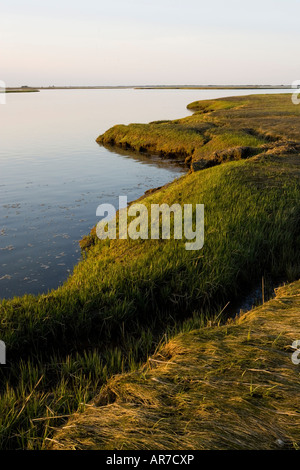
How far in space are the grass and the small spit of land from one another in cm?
1

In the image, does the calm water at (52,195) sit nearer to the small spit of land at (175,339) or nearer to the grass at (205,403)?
the small spit of land at (175,339)

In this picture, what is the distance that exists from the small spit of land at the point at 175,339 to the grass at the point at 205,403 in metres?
0.01

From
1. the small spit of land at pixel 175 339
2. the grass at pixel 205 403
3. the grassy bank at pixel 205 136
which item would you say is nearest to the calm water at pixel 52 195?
the small spit of land at pixel 175 339

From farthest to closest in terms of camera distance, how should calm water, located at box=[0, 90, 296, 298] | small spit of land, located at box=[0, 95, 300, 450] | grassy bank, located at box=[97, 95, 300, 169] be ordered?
grassy bank, located at box=[97, 95, 300, 169]
calm water, located at box=[0, 90, 296, 298]
small spit of land, located at box=[0, 95, 300, 450]

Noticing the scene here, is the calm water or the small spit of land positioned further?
the calm water

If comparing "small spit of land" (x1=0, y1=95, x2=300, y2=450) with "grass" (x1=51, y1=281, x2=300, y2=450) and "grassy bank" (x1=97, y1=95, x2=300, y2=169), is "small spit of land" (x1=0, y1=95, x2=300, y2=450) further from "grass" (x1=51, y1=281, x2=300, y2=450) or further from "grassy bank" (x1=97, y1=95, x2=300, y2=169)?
"grassy bank" (x1=97, y1=95, x2=300, y2=169)

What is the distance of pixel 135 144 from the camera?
39844 mm

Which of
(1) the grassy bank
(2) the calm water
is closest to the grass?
(2) the calm water

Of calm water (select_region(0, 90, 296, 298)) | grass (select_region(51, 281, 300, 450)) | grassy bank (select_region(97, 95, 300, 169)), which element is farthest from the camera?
grassy bank (select_region(97, 95, 300, 169))

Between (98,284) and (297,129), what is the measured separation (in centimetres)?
2881

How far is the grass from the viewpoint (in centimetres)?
345

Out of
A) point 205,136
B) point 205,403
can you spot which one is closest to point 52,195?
point 205,136
